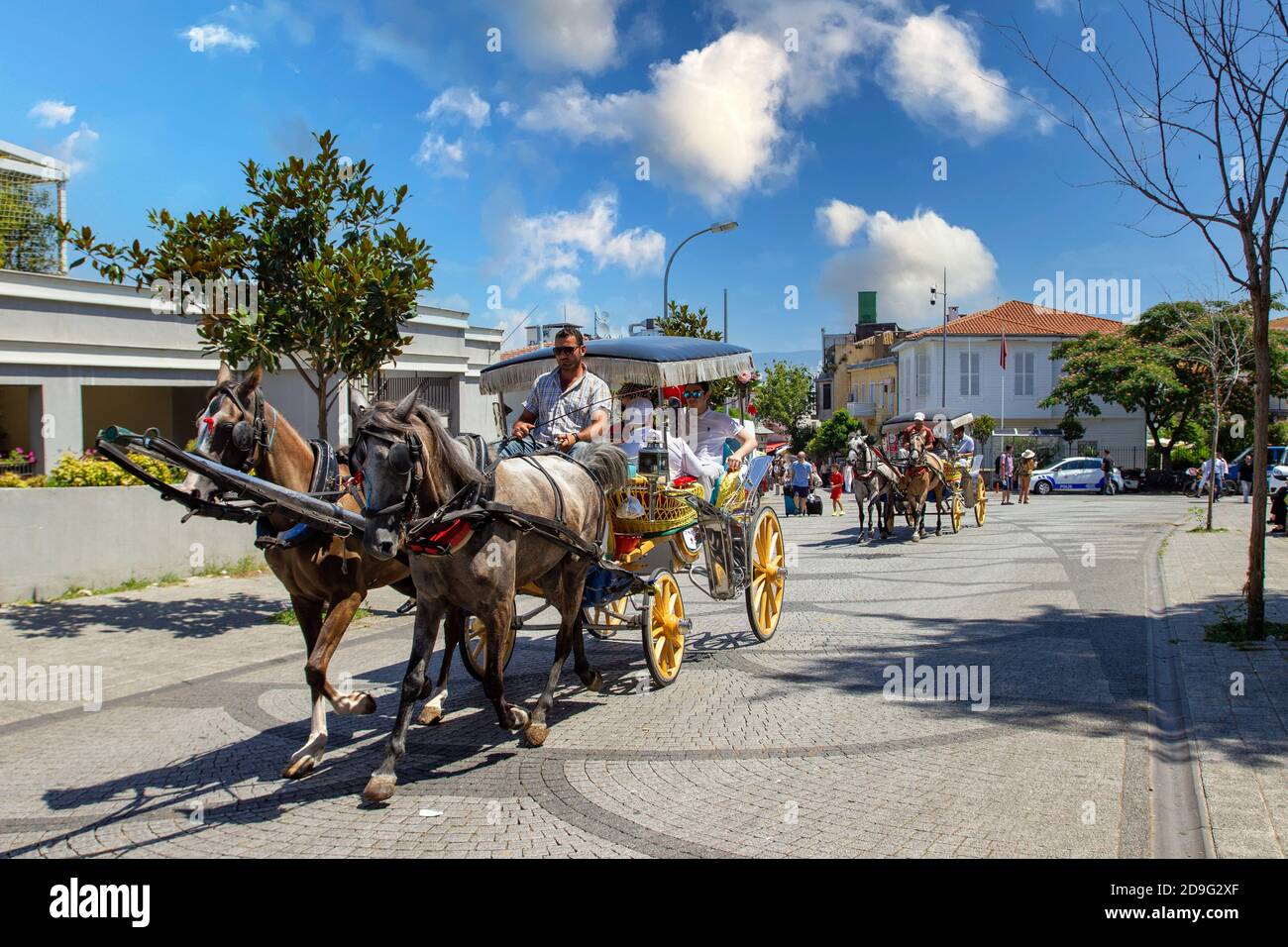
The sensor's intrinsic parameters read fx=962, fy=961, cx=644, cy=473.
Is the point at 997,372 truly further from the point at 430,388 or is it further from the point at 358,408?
the point at 358,408

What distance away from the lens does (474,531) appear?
5.03m

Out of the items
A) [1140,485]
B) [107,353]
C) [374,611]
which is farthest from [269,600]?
[1140,485]

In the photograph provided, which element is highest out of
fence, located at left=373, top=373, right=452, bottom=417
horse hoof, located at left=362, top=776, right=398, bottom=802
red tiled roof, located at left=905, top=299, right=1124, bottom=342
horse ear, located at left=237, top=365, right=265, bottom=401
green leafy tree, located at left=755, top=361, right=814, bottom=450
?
red tiled roof, located at left=905, top=299, right=1124, bottom=342

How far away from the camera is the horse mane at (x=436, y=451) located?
15.4 feet

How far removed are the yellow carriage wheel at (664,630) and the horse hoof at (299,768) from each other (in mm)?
2415

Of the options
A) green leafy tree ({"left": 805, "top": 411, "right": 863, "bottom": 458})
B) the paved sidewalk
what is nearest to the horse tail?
the paved sidewalk

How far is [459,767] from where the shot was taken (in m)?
5.37

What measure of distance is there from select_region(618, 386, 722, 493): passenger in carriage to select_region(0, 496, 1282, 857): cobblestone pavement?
1600 mm

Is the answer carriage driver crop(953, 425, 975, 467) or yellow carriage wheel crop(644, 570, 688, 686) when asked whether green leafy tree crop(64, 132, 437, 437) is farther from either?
carriage driver crop(953, 425, 975, 467)

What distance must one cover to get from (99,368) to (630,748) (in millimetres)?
12799

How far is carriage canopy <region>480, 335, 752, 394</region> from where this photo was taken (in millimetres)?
7207

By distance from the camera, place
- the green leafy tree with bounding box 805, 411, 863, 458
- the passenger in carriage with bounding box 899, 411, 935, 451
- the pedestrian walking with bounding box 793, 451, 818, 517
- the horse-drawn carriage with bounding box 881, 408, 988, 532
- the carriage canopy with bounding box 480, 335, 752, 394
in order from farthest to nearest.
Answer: the green leafy tree with bounding box 805, 411, 863, 458 → the pedestrian walking with bounding box 793, 451, 818, 517 → the horse-drawn carriage with bounding box 881, 408, 988, 532 → the passenger in carriage with bounding box 899, 411, 935, 451 → the carriage canopy with bounding box 480, 335, 752, 394

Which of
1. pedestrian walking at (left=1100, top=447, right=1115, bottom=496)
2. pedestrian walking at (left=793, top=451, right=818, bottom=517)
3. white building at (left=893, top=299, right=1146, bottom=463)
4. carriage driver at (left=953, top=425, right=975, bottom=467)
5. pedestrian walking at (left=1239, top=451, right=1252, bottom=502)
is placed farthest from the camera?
white building at (left=893, top=299, right=1146, bottom=463)
